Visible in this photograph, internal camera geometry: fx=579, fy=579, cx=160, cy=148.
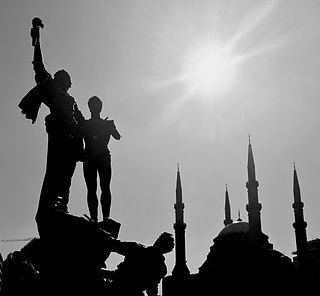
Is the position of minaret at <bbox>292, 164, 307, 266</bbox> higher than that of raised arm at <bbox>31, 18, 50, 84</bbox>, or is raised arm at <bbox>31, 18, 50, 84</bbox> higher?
minaret at <bbox>292, 164, 307, 266</bbox>

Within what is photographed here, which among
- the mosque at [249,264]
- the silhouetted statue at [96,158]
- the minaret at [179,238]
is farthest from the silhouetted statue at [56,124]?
the minaret at [179,238]

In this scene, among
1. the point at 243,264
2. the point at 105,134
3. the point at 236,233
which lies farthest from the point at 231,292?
the point at 105,134

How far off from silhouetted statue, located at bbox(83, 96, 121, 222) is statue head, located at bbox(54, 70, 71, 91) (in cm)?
58

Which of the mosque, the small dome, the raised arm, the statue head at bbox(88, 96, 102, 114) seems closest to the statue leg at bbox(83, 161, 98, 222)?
the statue head at bbox(88, 96, 102, 114)

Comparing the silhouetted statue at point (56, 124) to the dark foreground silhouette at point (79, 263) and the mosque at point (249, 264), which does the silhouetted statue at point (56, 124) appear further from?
the mosque at point (249, 264)

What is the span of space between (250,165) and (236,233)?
5.65 metres

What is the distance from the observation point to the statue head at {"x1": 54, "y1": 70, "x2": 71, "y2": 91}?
6.85 meters

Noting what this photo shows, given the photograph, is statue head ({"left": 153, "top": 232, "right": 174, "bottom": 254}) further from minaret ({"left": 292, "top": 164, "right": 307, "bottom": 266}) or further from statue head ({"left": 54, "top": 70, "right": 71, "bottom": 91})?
minaret ({"left": 292, "top": 164, "right": 307, "bottom": 266})

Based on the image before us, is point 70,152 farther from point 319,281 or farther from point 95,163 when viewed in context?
point 319,281

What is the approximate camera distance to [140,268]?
18.1 ft

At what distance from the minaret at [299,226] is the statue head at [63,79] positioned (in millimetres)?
39370

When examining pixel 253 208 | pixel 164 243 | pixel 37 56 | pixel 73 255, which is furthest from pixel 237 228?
pixel 164 243

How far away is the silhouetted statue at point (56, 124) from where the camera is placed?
6.46m

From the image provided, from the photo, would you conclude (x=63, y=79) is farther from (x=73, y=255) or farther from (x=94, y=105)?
(x=73, y=255)
